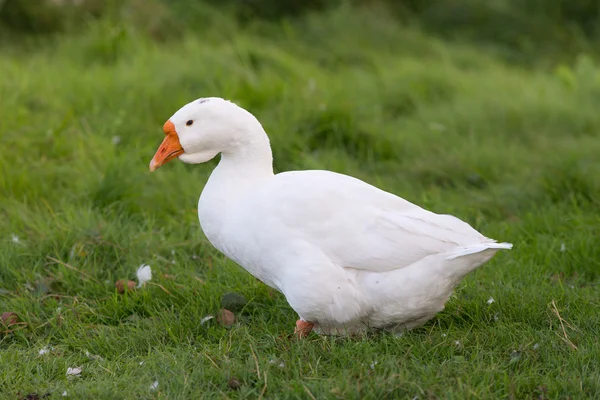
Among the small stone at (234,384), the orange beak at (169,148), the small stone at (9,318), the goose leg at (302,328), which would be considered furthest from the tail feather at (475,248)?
the small stone at (9,318)

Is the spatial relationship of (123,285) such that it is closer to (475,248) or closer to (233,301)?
(233,301)

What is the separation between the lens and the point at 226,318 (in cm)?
371

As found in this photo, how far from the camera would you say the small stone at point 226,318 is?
12.1ft

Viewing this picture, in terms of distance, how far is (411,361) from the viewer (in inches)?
126

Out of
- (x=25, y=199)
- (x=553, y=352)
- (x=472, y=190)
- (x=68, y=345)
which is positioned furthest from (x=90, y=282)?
(x=472, y=190)

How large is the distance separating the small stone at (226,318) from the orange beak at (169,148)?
72 centimetres

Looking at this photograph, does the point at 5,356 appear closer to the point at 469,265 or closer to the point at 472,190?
the point at 469,265

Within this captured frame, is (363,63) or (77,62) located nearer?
(77,62)

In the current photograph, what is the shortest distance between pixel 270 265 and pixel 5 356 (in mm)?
1179

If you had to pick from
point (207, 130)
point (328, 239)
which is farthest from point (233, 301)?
point (207, 130)

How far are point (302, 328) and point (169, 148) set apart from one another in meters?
0.94

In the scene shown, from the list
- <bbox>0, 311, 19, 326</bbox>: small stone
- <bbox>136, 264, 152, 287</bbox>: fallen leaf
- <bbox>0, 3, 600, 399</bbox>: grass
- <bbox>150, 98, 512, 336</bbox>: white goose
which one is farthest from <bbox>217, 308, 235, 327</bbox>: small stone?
<bbox>0, 311, 19, 326</bbox>: small stone

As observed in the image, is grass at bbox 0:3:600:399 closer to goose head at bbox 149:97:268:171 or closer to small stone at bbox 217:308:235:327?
small stone at bbox 217:308:235:327

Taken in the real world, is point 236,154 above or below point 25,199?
above
